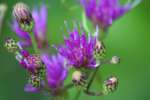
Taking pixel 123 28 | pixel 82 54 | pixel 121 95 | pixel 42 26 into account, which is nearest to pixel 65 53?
pixel 82 54

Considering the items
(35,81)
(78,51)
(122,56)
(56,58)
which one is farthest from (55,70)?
(122,56)

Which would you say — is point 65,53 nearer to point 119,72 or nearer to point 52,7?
point 119,72

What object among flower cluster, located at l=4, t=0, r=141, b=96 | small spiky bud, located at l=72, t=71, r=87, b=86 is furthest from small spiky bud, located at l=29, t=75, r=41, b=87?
small spiky bud, located at l=72, t=71, r=87, b=86

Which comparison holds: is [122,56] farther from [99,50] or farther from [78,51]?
[99,50]

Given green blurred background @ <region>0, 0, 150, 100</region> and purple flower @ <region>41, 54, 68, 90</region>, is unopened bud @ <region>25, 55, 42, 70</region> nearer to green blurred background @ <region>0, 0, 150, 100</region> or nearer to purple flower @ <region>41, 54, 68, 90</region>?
purple flower @ <region>41, 54, 68, 90</region>

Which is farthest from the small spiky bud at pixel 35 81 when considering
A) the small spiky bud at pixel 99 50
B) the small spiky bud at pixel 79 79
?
the small spiky bud at pixel 99 50

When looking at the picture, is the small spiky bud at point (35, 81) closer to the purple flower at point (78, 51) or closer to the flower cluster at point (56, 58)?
the flower cluster at point (56, 58)
